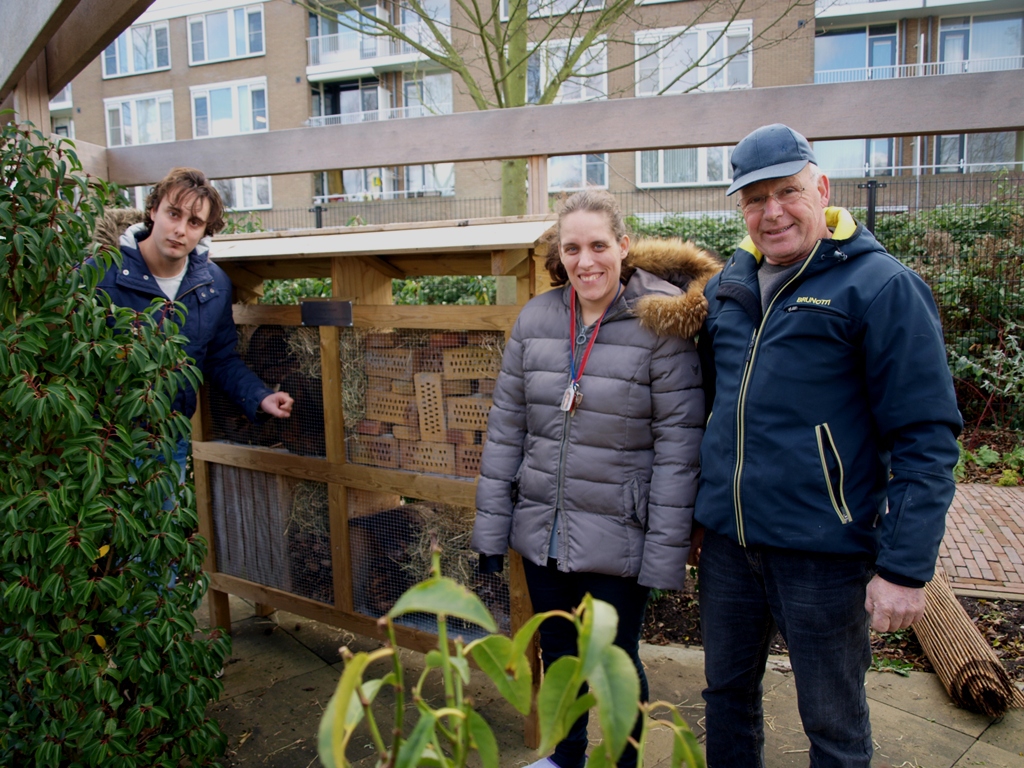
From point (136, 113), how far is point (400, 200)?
9.76 metres

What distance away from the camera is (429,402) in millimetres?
3033

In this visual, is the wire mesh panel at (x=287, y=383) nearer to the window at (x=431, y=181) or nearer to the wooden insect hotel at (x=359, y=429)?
the wooden insect hotel at (x=359, y=429)

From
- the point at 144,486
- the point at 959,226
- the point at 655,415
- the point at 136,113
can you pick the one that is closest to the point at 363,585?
the point at 144,486

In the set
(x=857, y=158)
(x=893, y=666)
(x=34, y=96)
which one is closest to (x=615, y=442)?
(x=893, y=666)

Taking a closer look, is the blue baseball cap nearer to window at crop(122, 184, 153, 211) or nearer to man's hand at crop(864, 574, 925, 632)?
man's hand at crop(864, 574, 925, 632)

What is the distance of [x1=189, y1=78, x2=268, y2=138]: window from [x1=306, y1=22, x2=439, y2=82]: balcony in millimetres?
1622

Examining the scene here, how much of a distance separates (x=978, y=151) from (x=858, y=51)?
10.5ft

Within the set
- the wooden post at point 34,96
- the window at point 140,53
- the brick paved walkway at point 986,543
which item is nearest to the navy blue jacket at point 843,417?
the brick paved walkway at point 986,543

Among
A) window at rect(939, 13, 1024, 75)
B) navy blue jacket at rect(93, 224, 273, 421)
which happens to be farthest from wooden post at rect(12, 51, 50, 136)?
window at rect(939, 13, 1024, 75)

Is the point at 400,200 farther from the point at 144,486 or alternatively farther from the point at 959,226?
the point at 144,486

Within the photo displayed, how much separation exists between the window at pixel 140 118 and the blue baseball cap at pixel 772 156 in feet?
76.8

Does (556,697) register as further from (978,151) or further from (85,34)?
(978,151)

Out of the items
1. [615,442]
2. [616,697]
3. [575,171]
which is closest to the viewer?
[616,697]

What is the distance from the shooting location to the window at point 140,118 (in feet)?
72.8
